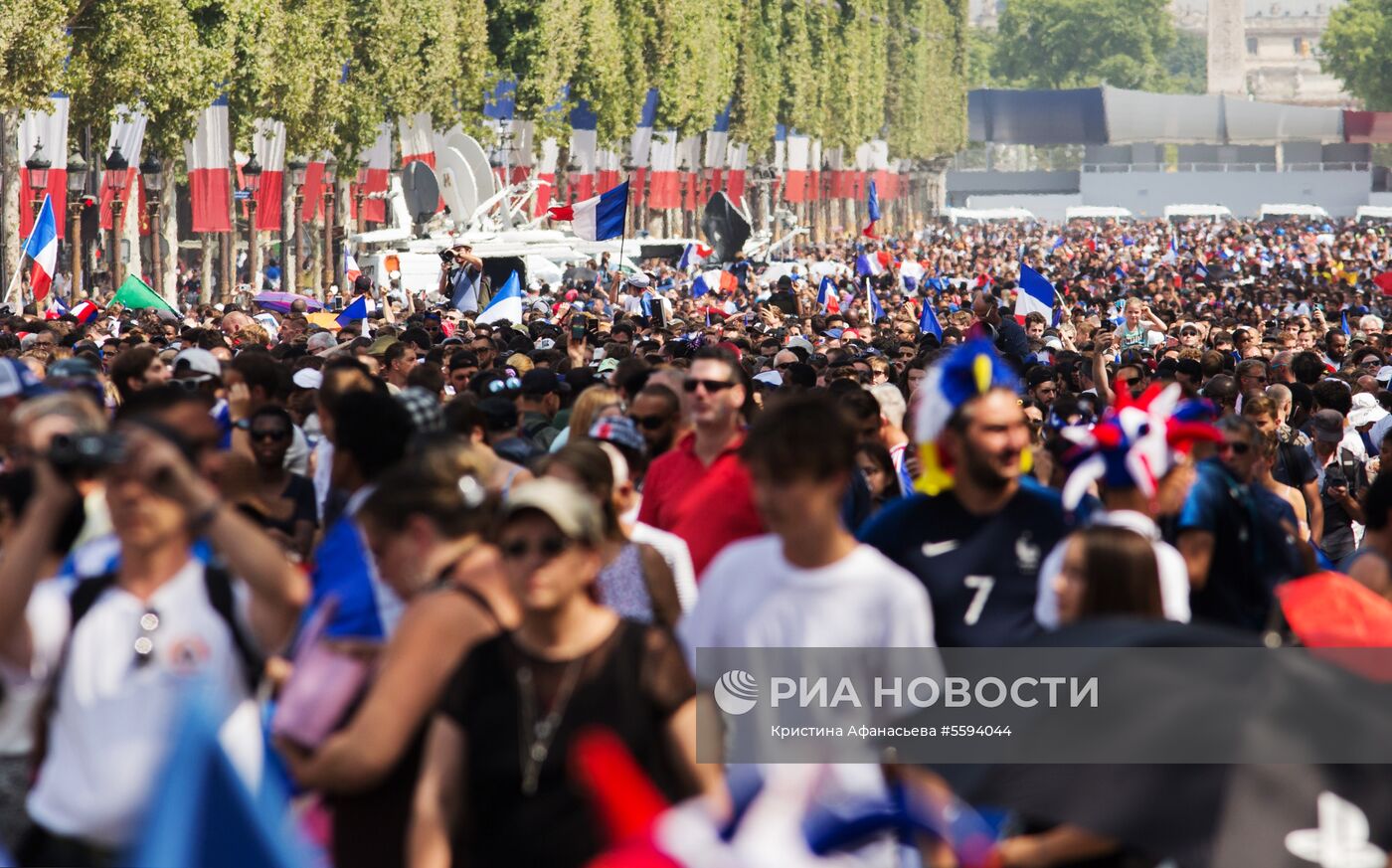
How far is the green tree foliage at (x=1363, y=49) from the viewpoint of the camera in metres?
139

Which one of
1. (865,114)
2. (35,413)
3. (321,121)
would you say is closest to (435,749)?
(35,413)

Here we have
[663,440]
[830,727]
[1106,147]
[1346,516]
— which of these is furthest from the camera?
[1106,147]

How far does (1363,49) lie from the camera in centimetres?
13900

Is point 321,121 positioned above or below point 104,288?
above

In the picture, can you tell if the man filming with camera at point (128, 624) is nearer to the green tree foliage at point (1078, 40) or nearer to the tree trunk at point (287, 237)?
the tree trunk at point (287, 237)

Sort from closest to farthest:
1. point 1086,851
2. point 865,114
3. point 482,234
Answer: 1. point 1086,851
2. point 482,234
3. point 865,114

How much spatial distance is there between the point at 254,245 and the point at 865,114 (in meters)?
50.5

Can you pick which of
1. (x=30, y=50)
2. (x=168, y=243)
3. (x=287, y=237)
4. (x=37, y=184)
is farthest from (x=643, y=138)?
(x=30, y=50)

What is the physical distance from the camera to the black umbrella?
364cm

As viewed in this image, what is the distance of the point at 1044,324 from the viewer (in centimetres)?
2002

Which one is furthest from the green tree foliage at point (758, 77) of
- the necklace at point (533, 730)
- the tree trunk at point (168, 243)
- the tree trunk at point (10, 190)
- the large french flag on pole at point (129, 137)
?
the necklace at point (533, 730)

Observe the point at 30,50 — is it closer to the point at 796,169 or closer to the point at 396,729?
the point at 396,729

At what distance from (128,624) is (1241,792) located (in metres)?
2.02

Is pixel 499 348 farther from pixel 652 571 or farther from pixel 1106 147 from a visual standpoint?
pixel 1106 147
